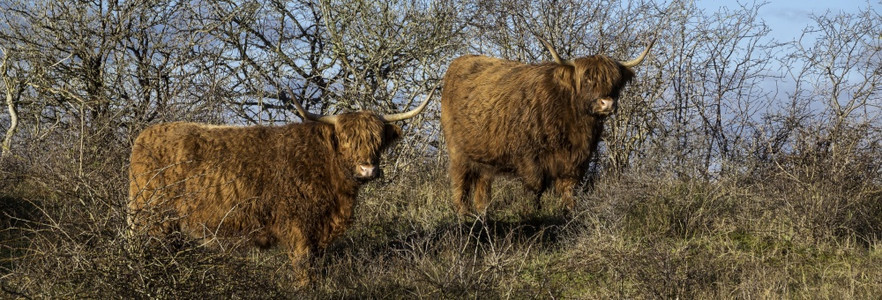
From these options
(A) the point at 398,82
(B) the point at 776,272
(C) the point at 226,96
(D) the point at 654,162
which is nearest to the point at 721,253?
(B) the point at 776,272

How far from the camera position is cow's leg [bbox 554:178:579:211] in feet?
23.4

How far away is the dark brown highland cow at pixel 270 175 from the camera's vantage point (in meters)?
5.43

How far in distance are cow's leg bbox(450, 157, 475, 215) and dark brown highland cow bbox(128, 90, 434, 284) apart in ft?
6.84

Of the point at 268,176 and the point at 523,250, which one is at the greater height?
the point at 268,176

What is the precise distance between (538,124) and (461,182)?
1022mm

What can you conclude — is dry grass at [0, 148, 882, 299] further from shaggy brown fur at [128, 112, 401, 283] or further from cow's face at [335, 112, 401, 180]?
cow's face at [335, 112, 401, 180]

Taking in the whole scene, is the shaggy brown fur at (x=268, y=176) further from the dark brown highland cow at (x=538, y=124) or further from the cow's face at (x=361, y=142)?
→ the dark brown highland cow at (x=538, y=124)

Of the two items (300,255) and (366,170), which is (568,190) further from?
(300,255)

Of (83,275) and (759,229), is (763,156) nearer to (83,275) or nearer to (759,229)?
(759,229)

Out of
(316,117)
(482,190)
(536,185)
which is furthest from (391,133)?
(482,190)

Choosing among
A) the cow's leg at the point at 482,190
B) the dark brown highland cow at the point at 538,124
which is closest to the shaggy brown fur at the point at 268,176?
the dark brown highland cow at the point at 538,124

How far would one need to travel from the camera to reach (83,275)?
147 inches

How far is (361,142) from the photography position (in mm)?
5586

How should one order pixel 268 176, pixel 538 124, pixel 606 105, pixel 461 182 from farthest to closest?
pixel 461 182
pixel 538 124
pixel 606 105
pixel 268 176
